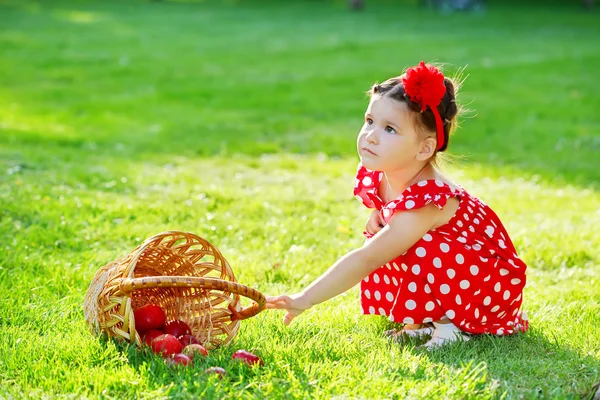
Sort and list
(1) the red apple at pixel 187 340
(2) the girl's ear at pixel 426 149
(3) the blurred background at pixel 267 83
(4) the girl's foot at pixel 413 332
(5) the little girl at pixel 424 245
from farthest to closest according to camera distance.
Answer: (3) the blurred background at pixel 267 83, (4) the girl's foot at pixel 413 332, (2) the girl's ear at pixel 426 149, (5) the little girl at pixel 424 245, (1) the red apple at pixel 187 340

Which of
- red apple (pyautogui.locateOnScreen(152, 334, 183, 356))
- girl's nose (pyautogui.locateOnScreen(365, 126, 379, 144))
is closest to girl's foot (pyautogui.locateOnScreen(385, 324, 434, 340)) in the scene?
girl's nose (pyautogui.locateOnScreen(365, 126, 379, 144))

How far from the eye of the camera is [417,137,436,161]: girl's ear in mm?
3346

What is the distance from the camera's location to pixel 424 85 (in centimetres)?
320

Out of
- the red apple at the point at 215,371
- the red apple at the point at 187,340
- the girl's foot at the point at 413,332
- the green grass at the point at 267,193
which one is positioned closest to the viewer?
the red apple at the point at 215,371

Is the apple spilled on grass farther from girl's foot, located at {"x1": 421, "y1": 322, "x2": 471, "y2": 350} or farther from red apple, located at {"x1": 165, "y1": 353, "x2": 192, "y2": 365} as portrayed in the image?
girl's foot, located at {"x1": 421, "y1": 322, "x2": 471, "y2": 350}

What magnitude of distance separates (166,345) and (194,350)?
0.10m

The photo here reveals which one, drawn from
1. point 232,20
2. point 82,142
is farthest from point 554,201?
point 232,20

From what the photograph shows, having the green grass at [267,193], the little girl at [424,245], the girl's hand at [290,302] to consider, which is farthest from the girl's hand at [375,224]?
the girl's hand at [290,302]

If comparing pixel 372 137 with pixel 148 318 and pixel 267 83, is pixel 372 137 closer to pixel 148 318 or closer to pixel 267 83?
pixel 148 318

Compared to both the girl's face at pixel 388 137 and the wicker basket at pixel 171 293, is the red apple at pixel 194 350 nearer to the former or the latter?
the wicker basket at pixel 171 293

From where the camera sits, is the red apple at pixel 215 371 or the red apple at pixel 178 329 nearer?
the red apple at pixel 215 371

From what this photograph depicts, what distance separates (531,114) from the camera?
978 centimetres

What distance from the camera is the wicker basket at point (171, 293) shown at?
9.67 ft

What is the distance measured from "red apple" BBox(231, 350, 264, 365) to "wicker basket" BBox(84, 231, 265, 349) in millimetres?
157
